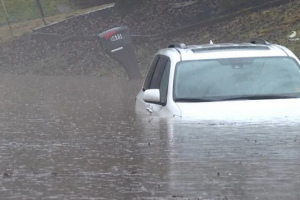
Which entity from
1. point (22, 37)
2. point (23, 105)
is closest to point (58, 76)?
point (22, 37)

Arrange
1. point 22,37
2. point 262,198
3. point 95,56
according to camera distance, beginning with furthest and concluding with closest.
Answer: point 22,37 → point 95,56 → point 262,198

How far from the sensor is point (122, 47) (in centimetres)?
2225

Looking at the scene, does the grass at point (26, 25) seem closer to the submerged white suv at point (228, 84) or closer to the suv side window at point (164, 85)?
the suv side window at point (164, 85)

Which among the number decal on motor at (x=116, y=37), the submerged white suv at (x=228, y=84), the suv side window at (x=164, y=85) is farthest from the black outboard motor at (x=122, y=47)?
the submerged white suv at (x=228, y=84)

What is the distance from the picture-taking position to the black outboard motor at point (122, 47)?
21.8 m

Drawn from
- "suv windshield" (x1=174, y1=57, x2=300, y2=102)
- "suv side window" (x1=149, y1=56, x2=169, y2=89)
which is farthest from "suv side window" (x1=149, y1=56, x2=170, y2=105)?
"suv windshield" (x1=174, y1=57, x2=300, y2=102)

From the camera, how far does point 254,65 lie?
32.3 feet

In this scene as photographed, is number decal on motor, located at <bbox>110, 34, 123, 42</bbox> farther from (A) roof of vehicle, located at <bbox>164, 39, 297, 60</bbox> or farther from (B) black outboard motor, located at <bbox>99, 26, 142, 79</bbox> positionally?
(A) roof of vehicle, located at <bbox>164, 39, 297, 60</bbox>

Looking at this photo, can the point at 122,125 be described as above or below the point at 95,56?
above

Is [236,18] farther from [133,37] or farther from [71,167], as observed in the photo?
[71,167]

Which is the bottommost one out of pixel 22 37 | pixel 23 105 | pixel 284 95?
pixel 22 37

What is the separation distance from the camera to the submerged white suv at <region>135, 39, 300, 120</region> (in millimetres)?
9094

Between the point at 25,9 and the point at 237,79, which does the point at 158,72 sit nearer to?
the point at 237,79

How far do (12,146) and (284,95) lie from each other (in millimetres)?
2996
